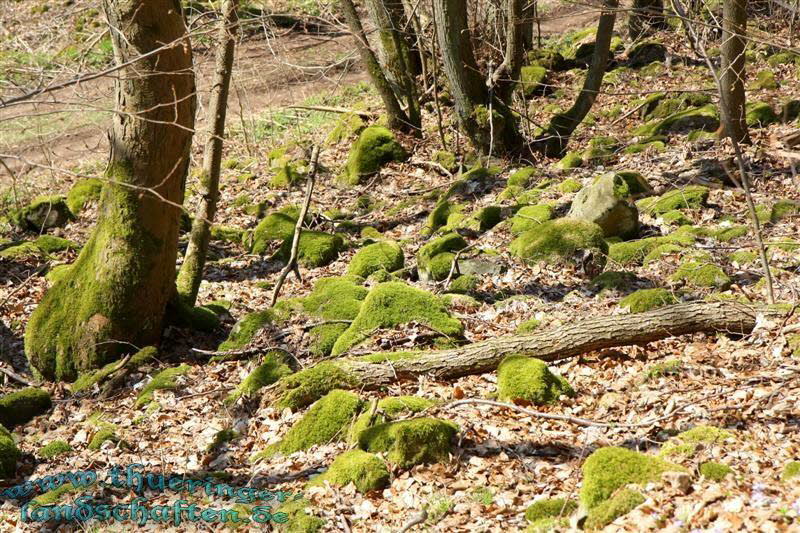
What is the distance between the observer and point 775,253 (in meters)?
8.09

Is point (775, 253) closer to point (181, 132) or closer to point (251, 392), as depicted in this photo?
point (251, 392)

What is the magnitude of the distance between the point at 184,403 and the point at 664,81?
12047mm

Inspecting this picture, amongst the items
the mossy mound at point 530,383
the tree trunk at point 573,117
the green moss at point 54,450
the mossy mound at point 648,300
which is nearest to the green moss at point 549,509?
the mossy mound at point 530,383

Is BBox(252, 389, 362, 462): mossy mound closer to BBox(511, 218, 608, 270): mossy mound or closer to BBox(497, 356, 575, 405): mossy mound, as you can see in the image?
BBox(497, 356, 575, 405): mossy mound

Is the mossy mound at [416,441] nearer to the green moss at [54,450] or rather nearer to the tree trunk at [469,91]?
the green moss at [54,450]

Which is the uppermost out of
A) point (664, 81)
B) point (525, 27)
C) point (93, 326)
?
point (525, 27)

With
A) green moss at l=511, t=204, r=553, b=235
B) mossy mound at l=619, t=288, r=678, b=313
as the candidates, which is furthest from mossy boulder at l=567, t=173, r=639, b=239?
mossy mound at l=619, t=288, r=678, b=313

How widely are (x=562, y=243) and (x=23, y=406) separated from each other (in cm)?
593

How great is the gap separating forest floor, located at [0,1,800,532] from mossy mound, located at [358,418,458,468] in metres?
0.09

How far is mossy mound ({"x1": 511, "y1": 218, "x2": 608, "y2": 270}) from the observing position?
893 centimetres

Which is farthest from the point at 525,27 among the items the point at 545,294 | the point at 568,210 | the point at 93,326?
the point at 93,326

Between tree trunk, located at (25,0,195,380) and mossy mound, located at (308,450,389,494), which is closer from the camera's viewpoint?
mossy mound, located at (308,450,389,494)

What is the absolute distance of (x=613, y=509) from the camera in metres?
4.11

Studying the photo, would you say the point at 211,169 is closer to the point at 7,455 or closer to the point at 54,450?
the point at 54,450
